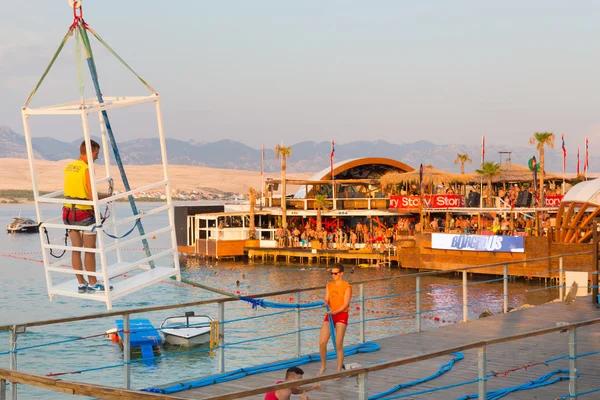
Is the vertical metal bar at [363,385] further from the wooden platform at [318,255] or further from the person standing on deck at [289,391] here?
the wooden platform at [318,255]

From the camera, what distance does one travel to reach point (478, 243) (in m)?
53.6

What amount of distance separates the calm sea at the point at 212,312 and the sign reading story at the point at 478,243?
2.20 meters

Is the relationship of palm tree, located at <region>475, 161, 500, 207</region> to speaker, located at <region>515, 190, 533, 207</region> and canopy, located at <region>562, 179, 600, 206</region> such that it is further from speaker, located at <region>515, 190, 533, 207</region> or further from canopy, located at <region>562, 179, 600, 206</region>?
canopy, located at <region>562, 179, 600, 206</region>

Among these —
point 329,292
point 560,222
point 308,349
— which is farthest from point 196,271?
point 329,292

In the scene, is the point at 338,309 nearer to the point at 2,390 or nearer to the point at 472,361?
the point at 472,361

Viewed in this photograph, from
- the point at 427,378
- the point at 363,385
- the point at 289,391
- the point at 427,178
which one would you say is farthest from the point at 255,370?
the point at 427,178

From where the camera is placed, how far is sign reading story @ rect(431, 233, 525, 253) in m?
51.5

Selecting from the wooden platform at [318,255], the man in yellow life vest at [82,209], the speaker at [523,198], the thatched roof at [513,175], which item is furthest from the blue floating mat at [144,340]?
the thatched roof at [513,175]

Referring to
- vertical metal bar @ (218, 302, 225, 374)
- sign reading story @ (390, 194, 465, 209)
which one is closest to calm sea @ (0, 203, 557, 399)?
sign reading story @ (390, 194, 465, 209)

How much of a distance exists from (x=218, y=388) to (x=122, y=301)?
41393 mm

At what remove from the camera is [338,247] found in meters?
64.9

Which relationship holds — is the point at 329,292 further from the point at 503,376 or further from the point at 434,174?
the point at 434,174

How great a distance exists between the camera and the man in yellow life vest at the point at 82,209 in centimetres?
902

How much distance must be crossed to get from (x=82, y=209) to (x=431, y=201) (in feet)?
180
